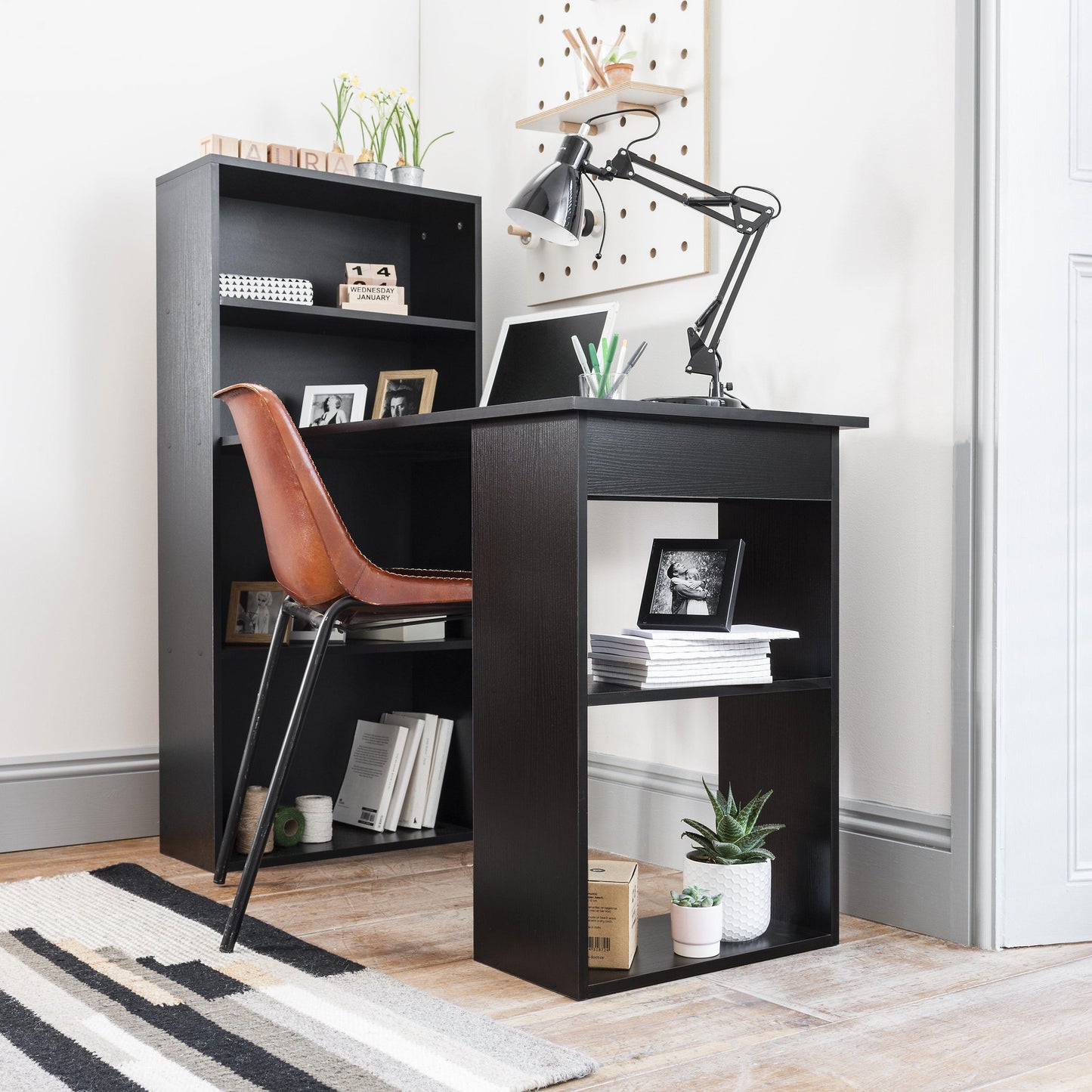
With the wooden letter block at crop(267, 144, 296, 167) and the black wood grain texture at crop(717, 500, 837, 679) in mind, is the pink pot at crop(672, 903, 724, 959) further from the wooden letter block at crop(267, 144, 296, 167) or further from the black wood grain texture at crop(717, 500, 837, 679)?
the wooden letter block at crop(267, 144, 296, 167)

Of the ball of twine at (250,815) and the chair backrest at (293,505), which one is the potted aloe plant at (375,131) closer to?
the chair backrest at (293,505)

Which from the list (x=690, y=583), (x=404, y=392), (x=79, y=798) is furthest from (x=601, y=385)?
(x=79, y=798)

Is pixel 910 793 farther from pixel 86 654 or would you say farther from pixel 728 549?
pixel 86 654

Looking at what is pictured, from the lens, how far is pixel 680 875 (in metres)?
2.47

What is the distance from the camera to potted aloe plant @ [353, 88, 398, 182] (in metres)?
2.81

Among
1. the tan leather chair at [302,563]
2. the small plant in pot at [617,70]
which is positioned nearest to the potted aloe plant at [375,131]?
the small plant in pot at [617,70]

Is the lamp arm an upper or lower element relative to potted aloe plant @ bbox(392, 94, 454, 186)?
lower

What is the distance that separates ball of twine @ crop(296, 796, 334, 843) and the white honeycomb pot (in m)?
0.97

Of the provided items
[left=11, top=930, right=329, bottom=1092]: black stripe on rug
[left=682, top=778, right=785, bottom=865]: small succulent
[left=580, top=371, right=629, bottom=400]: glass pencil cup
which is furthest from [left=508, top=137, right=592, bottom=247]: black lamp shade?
[left=11, top=930, right=329, bottom=1092]: black stripe on rug


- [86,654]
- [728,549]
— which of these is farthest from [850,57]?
[86,654]

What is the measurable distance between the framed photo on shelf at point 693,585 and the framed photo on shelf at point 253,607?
0.99 metres

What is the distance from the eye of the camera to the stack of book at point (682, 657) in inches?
72.5

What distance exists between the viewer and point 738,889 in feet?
6.31

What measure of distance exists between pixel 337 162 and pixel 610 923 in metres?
1.76
